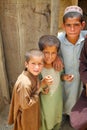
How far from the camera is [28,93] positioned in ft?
6.63

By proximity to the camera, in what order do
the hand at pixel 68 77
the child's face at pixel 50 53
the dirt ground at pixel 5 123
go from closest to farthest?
the child's face at pixel 50 53
the hand at pixel 68 77
the dirt ground at pixel 5 123

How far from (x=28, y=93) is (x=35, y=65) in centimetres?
23

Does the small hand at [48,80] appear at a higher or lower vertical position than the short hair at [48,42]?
lower

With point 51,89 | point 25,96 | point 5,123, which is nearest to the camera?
point 25,96

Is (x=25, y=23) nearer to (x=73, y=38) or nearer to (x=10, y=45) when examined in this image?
(x=10, y=45)

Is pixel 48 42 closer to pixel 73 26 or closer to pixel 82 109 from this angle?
pixel 73 26

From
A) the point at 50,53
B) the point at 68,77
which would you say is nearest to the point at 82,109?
the point at 68,77

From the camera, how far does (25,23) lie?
8.63ft

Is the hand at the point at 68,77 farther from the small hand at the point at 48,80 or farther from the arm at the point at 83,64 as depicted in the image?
the small hand at the point at 48,80

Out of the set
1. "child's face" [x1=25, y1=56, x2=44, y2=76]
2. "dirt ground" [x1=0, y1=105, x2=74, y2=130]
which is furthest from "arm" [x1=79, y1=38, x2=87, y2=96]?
"dirt ground" [x1=0, y1=105, x2=74, y2=130]

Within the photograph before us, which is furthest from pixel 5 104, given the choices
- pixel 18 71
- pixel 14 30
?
pixel 14 30

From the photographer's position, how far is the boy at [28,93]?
2.02 m

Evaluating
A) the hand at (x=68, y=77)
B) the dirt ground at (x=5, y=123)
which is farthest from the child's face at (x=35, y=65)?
the dirt ground at (x=5, y=123)

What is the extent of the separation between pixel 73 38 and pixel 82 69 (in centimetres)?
29
